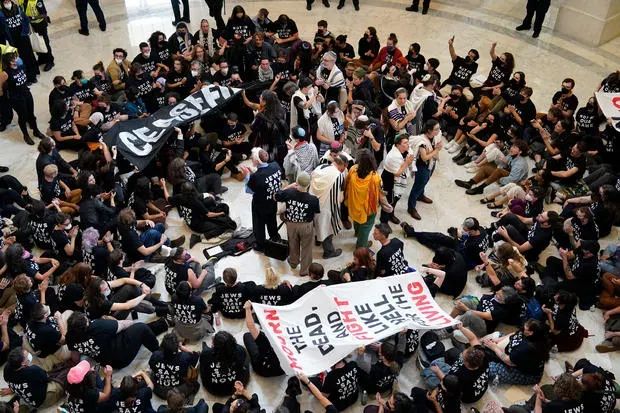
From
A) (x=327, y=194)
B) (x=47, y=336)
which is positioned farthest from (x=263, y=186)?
(x=47, y=336)

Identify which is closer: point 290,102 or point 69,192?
point 69,192

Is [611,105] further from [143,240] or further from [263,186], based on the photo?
[143,240]

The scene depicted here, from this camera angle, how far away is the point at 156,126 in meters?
10.1


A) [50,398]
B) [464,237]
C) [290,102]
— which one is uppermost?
[290,102]

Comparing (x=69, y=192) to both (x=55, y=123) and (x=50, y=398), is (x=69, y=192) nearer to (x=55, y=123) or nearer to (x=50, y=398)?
(x=55, y=123)

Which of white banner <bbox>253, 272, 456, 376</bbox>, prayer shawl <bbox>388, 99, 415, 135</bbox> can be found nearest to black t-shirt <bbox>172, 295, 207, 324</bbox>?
white banner <bbox>253, 272, 456, 376</bbox>

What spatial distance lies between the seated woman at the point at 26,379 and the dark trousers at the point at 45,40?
8.59m

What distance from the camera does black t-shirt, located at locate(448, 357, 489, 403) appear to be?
6719 millimetres

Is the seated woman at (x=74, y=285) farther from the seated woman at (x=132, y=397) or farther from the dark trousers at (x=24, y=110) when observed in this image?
the dark trousers at (x=24, y=110)

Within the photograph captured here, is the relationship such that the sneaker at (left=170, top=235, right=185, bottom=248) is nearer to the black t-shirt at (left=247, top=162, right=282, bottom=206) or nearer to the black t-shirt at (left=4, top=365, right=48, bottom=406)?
the black t-shirt at (left=247, top=162, right=282, bottom=206)

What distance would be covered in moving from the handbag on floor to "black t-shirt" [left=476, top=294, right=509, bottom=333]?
279cm

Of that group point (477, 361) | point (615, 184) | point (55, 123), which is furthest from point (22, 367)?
point (615, 184)

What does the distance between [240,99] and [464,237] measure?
5067mm

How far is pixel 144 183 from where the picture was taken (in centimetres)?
950
